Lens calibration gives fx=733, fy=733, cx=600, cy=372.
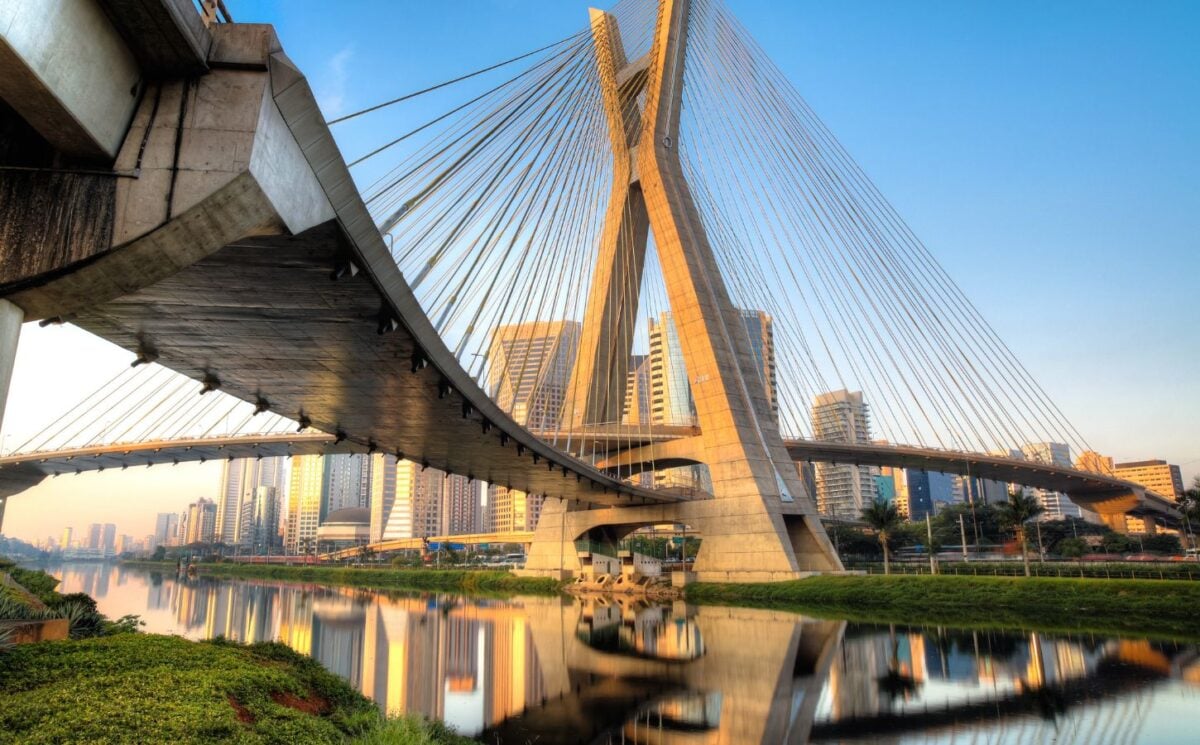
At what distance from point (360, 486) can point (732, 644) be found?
627 ft

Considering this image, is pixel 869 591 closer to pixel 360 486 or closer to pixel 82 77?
pixel 82 77

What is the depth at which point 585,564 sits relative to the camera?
44.5m

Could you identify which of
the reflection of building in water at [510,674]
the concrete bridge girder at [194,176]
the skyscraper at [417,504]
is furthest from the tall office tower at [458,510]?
the concrete bridge girder at [194,176]

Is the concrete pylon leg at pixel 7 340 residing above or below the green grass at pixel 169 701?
above

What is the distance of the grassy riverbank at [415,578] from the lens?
45750 millimetres

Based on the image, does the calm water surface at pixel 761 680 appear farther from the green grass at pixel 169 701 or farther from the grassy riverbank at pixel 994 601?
the grassy riverbank at pixel 994 601

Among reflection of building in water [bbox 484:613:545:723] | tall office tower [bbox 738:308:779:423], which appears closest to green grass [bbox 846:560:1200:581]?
reflection of building in water [bbox 484:613:545:723]

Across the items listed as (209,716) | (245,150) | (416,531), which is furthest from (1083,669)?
(416,531)

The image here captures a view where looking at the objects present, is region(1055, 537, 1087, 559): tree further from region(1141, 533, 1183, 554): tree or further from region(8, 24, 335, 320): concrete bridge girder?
region(8, 24, 335, 320): concrete bridge girder

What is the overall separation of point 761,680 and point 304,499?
→ 182889 mm

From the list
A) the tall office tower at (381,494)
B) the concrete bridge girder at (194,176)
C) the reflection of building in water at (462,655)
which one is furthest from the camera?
the tall office tower at (381,494)

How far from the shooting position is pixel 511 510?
13462cm

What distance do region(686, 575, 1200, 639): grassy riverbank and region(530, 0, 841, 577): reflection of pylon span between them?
2.23m

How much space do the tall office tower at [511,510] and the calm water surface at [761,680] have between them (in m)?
94.8
